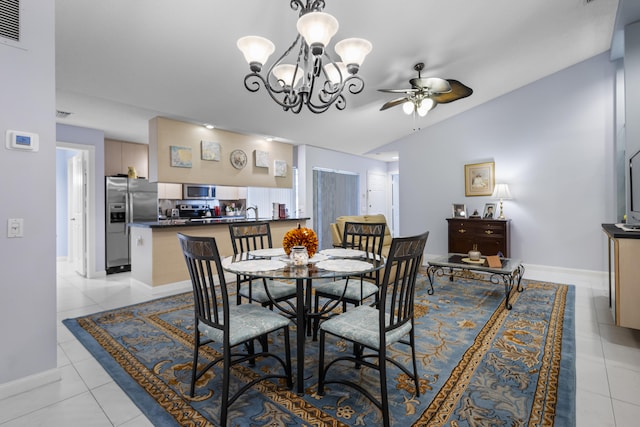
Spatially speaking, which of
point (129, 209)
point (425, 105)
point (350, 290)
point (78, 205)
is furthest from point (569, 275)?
point (78, 205)

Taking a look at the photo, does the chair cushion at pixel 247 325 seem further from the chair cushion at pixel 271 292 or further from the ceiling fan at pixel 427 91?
the ceiling fan at pixel 427 91

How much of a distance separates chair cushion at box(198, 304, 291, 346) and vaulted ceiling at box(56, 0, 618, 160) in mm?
2498

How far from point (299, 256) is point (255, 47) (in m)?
1.45

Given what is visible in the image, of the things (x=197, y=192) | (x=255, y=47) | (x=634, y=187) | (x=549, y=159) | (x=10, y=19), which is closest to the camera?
(x=10, y=19)

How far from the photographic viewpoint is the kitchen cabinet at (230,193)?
6.14m

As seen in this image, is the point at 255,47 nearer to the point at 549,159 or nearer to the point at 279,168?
the point at 279,168

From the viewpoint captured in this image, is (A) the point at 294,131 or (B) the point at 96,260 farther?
(A) the point at 294,131

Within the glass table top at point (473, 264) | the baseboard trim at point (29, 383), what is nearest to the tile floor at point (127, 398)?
the baseboard trim at point (29, 383)

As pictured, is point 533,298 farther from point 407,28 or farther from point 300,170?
point 300,170

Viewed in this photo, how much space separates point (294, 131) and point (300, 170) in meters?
1.09

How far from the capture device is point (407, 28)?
3.26 m

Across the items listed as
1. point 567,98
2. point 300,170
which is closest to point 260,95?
point 300,170

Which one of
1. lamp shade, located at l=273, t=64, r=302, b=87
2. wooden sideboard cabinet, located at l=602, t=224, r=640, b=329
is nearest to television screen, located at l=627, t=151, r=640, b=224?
wooden sideboard cabinet, located at l=602, t=224, r=640, b=329

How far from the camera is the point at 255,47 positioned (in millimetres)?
2072
